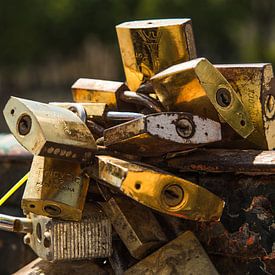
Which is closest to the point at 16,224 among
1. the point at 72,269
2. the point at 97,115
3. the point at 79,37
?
the point at 72,269

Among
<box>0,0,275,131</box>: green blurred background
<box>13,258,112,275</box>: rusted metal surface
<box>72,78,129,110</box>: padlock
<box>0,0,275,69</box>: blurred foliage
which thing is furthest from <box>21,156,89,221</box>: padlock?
<box>0,0,275,69</box>: blurred foliage

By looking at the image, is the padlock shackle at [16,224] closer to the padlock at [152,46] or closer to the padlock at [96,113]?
the padlock at [96,113]

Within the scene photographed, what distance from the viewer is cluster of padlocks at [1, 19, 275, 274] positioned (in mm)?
1483

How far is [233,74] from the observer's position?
1693mm

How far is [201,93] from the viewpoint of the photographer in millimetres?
1573

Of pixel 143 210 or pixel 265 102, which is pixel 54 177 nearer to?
pixel 143 210

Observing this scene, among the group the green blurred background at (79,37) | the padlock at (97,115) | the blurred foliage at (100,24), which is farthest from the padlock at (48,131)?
the blurred foliage at (100,24)

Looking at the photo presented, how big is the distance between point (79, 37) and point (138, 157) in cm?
2052

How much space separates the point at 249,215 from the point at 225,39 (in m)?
22.1

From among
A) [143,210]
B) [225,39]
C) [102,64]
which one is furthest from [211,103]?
[225,39]

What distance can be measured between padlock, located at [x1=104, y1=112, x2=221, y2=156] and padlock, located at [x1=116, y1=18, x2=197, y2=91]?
0.80 ft

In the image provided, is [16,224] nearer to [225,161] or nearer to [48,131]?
[48,131]

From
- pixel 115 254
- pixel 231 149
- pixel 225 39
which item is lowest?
pixel 225 39

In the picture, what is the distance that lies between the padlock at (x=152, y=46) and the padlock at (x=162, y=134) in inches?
9.6
